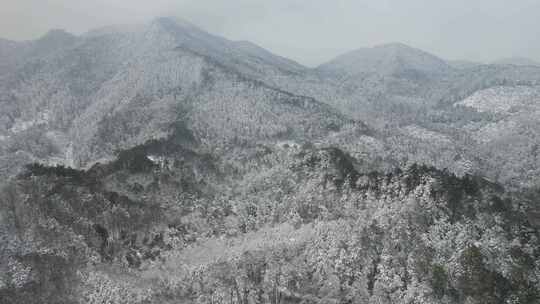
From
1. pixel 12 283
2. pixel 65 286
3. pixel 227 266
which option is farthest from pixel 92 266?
pixel 227 266

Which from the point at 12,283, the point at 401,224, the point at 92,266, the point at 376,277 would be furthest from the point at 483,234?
the point at 12,283

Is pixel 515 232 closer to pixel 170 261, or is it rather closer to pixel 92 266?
pixel 170 261

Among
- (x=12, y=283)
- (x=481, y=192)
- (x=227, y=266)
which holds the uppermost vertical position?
(x=481, y=192)

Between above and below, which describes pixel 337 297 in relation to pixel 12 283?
above

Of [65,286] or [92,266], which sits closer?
[65,286]

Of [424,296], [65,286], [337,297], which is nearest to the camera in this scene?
[424,296]

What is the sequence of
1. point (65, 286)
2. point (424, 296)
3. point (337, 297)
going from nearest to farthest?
point (424, 296), point (337, 297), point (65, 286)

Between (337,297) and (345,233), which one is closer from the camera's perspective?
(337,297)

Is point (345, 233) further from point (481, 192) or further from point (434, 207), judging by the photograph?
point (481, 192)

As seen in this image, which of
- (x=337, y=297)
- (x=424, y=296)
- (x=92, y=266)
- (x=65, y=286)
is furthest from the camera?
(x=92, y=266)
